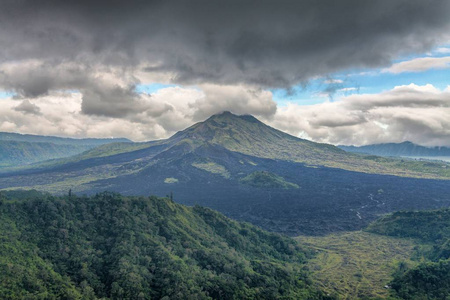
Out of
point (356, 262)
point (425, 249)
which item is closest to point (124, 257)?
point (356, 262)

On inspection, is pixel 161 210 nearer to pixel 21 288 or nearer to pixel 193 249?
pixel 193 249

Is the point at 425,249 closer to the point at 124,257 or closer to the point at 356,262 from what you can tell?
the point at 356,262

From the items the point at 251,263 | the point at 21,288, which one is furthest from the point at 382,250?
the point at 21,288

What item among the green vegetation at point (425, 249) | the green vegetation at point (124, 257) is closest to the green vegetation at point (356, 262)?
the green vegetation at point (425, 249)

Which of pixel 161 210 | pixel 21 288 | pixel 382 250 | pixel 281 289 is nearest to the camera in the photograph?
pixel 21 288

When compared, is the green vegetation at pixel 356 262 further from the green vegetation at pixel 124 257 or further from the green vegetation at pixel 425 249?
the green vegetation at pixel 124 257

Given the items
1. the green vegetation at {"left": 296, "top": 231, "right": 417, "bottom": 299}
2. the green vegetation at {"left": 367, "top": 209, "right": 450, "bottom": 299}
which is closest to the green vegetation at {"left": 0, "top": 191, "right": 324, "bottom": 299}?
the green vegetation at {"left": 296, "top": 231, "right": 417, "bottom": 299}

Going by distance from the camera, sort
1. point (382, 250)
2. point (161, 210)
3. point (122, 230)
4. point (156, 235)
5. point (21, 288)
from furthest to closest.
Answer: point (382, 250) < point (161, 210) < point (156, 235) < point (122, 230) < point (21, 288)
